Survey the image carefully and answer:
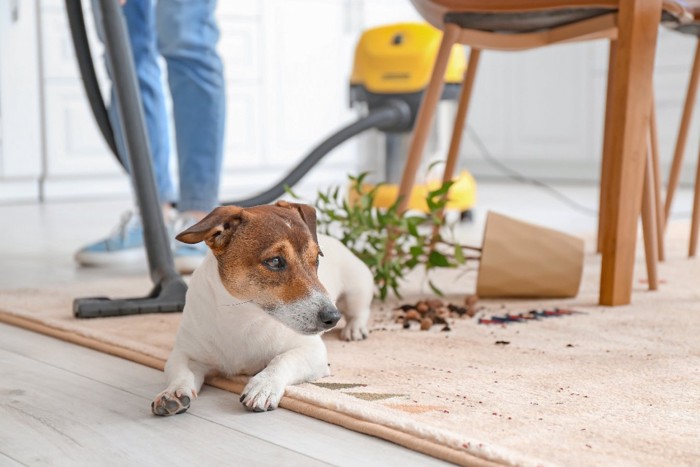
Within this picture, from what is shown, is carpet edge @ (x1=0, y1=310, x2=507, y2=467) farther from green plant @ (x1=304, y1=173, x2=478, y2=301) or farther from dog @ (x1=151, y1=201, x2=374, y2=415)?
green plant @ (x1=304, y1=173, x2=478, y2=301)

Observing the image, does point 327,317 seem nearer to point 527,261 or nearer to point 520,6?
point 527,261

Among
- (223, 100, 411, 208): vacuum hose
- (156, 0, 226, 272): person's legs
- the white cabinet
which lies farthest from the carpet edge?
the white cabinet

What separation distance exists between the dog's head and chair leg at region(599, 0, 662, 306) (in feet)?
2.47

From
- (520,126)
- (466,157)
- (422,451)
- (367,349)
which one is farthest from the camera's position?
(466,157)

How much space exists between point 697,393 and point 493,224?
0.70 m

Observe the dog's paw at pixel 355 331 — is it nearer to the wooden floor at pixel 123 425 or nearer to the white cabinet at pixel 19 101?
the wooden floor at pixel 123 425

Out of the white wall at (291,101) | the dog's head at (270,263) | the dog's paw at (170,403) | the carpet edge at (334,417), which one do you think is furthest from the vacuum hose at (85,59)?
the white wall at (291,101)

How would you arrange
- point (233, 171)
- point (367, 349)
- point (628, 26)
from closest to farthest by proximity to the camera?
point (367, 349) < point (628, 26) < point (233, 171)

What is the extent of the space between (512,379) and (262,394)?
1.05 ft

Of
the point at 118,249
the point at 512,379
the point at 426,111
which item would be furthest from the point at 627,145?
the point at 118,249

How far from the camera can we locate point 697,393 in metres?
1.15

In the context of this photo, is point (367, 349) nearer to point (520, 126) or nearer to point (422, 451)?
point (422, 451)

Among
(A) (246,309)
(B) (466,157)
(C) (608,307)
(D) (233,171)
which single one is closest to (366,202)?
(C) (608,307)

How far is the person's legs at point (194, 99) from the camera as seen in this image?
214 centimetres
